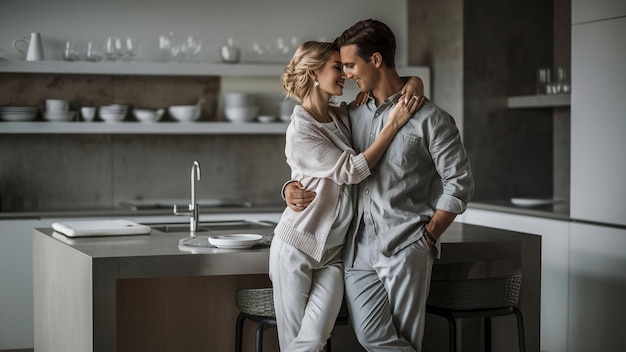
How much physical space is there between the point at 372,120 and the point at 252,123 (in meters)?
3.06

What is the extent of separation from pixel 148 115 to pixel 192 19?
32.8 inches

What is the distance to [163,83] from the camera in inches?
256

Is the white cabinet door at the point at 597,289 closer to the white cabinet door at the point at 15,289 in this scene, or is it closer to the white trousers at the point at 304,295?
the white trousers at the point at 304,295

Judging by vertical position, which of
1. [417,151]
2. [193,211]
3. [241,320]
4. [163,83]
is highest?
[163,83]

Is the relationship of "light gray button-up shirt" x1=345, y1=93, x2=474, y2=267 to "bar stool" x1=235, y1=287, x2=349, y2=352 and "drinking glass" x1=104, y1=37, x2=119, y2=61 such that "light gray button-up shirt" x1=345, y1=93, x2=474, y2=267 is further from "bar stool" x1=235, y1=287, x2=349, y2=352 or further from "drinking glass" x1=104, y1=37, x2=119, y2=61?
"drinking glass" x1=104, y1=37, x2=119, y2=61

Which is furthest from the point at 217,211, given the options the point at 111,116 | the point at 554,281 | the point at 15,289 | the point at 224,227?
the point at 554,281

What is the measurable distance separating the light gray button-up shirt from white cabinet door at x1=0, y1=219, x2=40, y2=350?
303cm

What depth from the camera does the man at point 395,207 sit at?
3.15 metres

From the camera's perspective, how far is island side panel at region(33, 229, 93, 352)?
3.36 m

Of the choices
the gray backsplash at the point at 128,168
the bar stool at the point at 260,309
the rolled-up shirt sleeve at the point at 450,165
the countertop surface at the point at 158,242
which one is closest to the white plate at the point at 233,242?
the countertop surface at the point at 158,242

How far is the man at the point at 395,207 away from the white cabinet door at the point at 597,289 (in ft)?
6.26

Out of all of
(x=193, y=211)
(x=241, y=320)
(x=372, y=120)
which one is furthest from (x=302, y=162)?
(x=193, y=211)

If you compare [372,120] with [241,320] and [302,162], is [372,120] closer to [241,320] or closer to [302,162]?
[302,162]

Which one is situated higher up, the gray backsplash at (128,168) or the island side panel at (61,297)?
the gray backsplash at (128,168)
